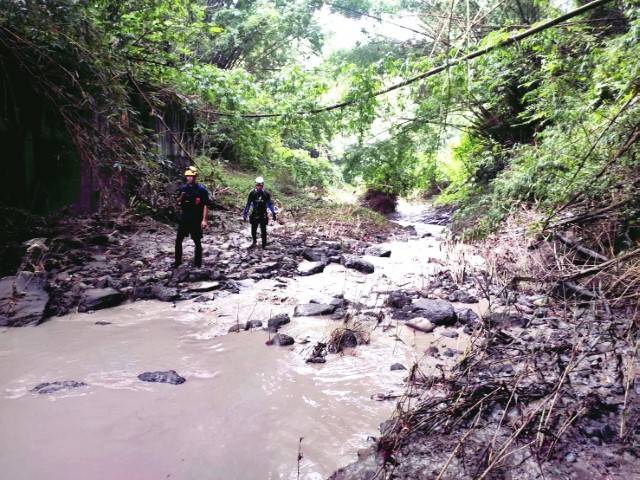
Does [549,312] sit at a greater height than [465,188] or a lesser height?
lesser

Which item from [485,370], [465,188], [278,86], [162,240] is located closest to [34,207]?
[162,240]

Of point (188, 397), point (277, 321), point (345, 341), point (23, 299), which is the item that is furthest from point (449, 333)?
point (23, 299)

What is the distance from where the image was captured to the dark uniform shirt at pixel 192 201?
285 inches

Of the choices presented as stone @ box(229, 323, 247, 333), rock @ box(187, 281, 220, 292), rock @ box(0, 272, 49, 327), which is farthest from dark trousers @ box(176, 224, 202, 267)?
stone @ box(229, 323, 247, 333)

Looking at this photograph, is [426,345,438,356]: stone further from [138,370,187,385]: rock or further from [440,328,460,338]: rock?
[138,370,187,385]: rock

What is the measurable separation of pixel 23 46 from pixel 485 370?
24.5ft

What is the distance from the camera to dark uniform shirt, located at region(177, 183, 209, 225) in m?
7.23

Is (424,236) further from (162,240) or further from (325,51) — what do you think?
(325,51)

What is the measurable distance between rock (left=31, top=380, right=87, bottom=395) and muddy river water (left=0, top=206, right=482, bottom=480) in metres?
0.07

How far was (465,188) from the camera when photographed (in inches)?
481

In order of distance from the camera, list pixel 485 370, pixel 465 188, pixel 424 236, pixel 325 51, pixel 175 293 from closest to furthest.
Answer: pixel 485 370, pixel 175 293, pixel 465 188, pixel 424 236, pixel 325 51

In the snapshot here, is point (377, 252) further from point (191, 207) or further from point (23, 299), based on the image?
point (23, 299)

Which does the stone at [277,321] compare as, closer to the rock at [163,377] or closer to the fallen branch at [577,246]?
the rock at [163,377]

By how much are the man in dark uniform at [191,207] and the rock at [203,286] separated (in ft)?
3.47
